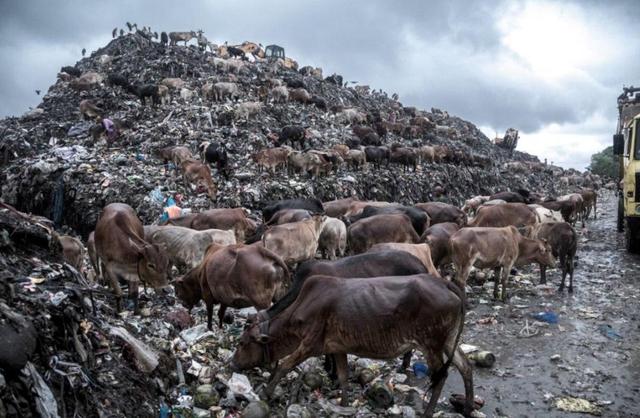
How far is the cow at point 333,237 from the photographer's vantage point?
11.5 m

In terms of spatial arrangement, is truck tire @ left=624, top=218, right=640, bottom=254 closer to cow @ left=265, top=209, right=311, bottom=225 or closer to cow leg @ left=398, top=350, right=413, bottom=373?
cow @ left=265, top=209, right=311, bottom=225

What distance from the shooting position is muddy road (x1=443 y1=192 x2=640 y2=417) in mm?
5652

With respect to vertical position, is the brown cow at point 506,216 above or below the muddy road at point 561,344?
above

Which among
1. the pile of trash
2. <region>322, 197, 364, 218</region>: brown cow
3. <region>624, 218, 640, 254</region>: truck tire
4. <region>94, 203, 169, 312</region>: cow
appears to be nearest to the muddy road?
<region>624, 218, 640, 254</region>: truck tire

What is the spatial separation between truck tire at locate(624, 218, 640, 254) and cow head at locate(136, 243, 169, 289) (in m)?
11.0

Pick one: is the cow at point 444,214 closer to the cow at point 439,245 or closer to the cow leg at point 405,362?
the cow at point 439,245

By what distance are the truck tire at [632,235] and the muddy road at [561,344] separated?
838 mm

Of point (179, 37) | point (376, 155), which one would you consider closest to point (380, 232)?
point (376, 155)

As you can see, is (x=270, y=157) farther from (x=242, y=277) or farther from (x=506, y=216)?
(x=242, y=277)

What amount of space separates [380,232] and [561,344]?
4.58 metres

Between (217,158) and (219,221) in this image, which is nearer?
(219,221)

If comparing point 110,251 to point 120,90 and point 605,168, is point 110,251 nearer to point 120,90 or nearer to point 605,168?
point 120,90

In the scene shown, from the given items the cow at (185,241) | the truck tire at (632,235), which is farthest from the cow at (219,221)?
the truck tire at (632,235)

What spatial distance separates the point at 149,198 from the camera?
1413cm
